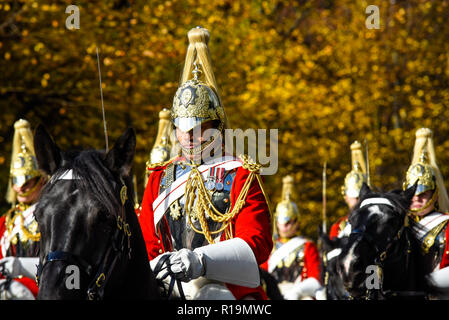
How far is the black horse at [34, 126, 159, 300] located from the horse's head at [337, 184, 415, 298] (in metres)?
2.78

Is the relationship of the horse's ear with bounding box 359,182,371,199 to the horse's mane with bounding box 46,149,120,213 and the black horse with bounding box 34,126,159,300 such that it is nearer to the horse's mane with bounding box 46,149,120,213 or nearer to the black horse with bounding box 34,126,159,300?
the black horse with bounding box 34,126,159,300

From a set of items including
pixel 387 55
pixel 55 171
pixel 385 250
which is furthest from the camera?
pixel 387 55

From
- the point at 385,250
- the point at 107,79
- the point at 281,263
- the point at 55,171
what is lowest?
the point at 281,263

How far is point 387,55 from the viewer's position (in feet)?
65.4

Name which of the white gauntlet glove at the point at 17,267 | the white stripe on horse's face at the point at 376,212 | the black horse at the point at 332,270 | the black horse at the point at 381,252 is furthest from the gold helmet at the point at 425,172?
the white gauntlet glove at the point at 17,267

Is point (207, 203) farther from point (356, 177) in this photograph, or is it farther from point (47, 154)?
point (356, 177)

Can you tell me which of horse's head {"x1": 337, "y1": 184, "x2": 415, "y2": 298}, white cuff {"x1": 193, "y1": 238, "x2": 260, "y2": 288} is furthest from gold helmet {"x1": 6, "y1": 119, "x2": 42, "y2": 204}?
white cuff {"x1": 193, "y1": 238, "x2": 260, "y2": 288}

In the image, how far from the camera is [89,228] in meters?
3.57

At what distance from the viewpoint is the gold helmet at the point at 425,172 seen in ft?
28.7

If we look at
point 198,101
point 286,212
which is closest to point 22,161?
Result: point 286,212

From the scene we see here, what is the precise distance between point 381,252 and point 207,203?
91.4 inches
